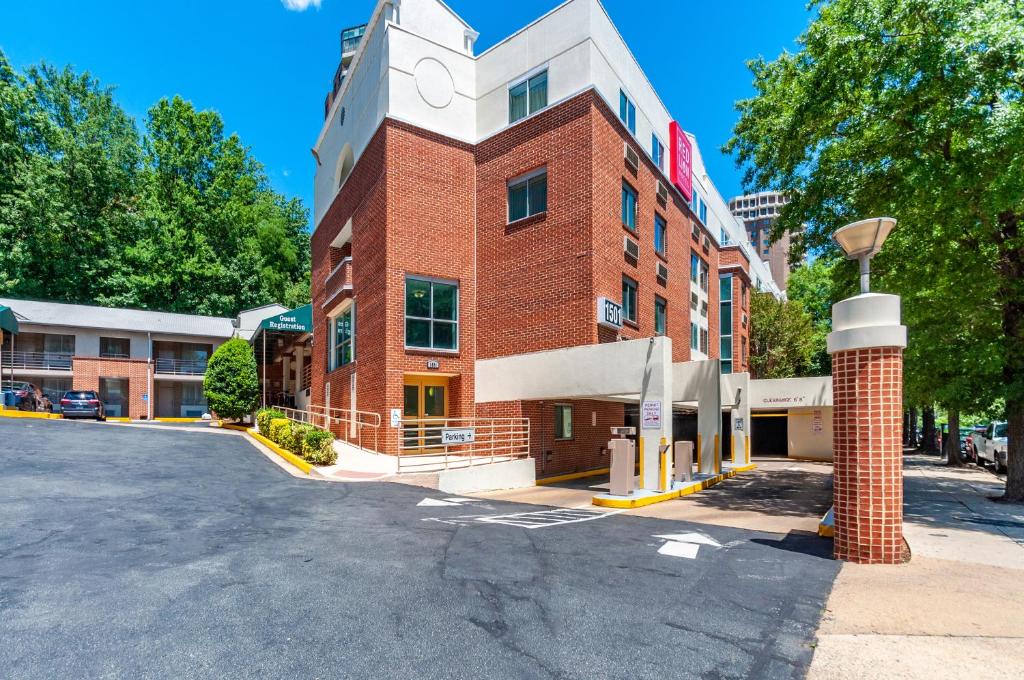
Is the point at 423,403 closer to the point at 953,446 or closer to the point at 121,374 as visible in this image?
the point at 953,446

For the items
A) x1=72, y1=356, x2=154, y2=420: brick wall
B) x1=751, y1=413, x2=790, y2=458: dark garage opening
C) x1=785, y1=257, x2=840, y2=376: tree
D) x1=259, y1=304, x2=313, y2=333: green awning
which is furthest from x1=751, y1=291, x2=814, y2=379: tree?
x1=72, y1=356, x2=154, y2=420: brick wall

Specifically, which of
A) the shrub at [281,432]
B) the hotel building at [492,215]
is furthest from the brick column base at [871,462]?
the shrub at [281,432]

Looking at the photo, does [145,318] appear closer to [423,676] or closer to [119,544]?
[119,544]

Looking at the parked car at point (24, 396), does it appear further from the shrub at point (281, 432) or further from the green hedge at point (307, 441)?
the green hedge at point (307, 441)

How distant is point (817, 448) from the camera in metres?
29.6

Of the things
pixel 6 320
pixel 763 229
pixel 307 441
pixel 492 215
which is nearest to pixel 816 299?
pixel 492 215

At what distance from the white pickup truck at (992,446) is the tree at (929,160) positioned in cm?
959

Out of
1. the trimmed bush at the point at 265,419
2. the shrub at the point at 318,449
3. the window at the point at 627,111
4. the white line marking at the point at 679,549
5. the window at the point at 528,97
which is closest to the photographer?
the white line marking at the point at 679,549

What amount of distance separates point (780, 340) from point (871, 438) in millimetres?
32535

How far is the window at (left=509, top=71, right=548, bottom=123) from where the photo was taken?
18531 mm

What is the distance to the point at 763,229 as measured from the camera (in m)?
106

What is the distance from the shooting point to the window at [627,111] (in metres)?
19.6

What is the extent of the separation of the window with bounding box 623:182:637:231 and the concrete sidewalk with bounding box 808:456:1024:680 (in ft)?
42.7

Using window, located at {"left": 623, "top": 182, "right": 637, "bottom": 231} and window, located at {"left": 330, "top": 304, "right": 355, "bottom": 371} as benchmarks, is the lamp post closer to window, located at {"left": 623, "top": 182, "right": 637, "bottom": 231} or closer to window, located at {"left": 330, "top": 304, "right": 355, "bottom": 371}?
window, located at {"left": 623, "top": 182, "right": 637, "bottom": 231}
